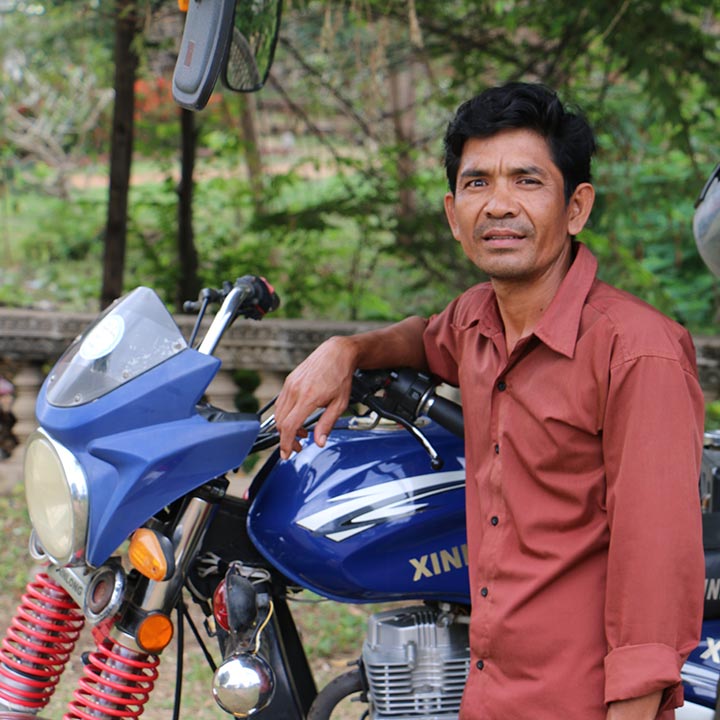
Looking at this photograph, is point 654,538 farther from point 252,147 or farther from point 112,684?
point 252,147

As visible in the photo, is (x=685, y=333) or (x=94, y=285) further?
(x=94, y=285)

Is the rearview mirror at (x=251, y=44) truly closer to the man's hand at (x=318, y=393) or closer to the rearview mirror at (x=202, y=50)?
the rearview mirror at (x=202, y=50)

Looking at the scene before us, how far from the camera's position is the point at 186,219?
18.8 ft

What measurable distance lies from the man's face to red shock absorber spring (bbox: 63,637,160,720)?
3.16 feet

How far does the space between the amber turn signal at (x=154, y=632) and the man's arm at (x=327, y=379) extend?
0.37 meters

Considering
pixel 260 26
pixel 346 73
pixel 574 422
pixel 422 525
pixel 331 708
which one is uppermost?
pixel 346 73

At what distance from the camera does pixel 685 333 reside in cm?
167

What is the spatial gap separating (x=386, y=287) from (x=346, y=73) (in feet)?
7.15

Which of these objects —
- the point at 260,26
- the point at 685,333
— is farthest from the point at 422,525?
the point at 260,26

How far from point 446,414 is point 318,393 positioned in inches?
10.0

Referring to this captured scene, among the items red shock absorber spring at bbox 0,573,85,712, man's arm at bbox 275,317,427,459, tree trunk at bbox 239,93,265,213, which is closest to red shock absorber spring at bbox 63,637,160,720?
red shock absorber spring at bbox 0,573,85,712

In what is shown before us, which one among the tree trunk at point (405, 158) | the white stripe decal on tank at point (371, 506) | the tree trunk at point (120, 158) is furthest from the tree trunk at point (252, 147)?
the white stripe decal on tank at point (371, 506)

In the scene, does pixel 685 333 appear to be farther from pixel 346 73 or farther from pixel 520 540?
pixel 346 73

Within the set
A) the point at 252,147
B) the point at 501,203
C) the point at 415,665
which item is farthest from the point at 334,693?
the point at 252,147
